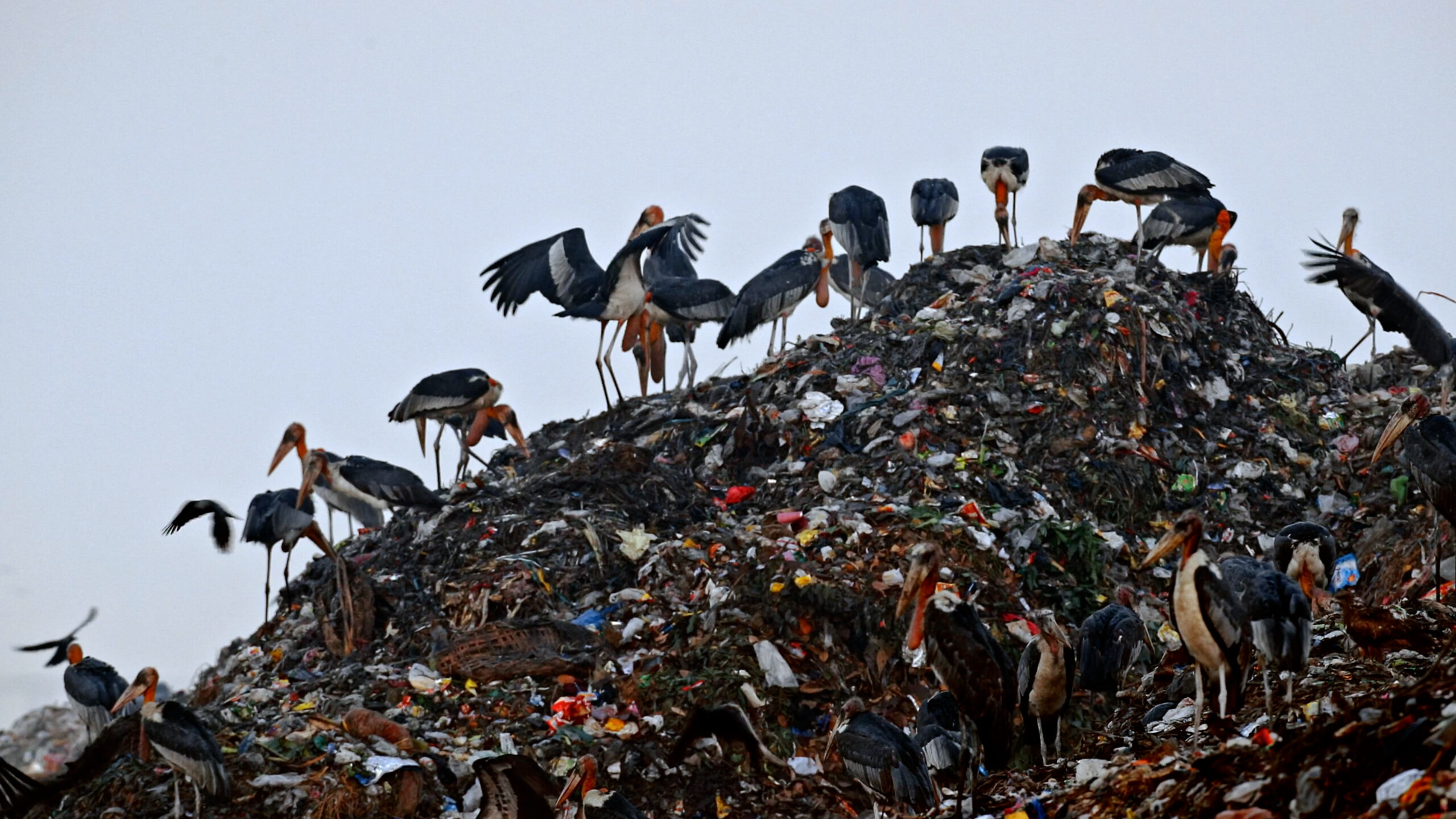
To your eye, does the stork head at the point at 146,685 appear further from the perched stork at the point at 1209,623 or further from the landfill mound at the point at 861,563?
the perched stork at the point at 1209,623

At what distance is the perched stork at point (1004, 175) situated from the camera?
1308cm

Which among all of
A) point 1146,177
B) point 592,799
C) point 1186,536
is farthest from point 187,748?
point 1146,177

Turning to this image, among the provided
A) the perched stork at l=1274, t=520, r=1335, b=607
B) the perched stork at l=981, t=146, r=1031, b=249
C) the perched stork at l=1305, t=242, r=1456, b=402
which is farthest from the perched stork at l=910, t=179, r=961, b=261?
the perched stork at l=1274, t=520, r=1335, b=607

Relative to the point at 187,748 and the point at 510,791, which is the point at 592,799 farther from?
the point at 187,748

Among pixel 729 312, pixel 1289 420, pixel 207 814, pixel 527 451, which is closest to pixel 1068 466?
pixel 1289 420

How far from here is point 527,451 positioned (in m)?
11.5

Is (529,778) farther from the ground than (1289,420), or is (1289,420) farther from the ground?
(1289,420)

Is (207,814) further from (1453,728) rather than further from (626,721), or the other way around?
(1453,728)

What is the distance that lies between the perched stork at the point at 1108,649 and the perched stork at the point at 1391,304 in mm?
3477

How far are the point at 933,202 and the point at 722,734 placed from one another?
7.65 meters

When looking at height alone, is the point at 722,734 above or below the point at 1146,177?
below

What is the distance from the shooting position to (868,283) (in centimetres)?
1490

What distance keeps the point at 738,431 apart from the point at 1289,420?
4.44m

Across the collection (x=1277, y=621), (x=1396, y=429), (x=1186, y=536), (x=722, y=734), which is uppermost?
(x=1396, y=429)
